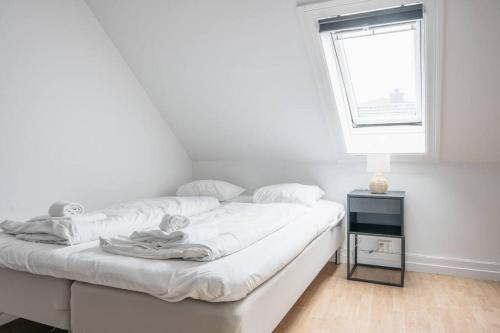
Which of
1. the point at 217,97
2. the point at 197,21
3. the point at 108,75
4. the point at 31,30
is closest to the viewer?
the point at 31,30

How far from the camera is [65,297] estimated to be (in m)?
1.84

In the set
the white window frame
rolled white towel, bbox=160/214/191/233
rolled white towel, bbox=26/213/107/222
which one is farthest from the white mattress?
the white window frame

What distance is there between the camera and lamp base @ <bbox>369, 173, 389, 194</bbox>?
10.5 feet

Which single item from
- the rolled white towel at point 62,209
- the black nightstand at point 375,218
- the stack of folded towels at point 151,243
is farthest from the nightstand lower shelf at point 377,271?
the rolled white towel at point 62,209

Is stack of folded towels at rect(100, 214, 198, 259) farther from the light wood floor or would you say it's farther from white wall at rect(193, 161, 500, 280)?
white wall at rect(193, 161, 500, 280)

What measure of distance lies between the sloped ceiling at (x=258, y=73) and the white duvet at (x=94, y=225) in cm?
110

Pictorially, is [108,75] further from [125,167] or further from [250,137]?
[250,137]

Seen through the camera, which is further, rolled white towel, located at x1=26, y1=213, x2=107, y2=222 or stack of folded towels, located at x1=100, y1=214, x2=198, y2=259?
rolled white towel, located at x1=26, y1=213, x2=107, y2=222

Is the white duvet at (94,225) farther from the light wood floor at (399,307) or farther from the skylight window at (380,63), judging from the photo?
the skylight window at (380,63)

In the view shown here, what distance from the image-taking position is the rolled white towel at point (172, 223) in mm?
2007

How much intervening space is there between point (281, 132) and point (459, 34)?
1.59 meters

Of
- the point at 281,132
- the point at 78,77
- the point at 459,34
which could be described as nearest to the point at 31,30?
the point at 78,77

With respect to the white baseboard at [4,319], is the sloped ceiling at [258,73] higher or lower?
higher

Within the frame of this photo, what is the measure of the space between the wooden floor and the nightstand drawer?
0.55 m
